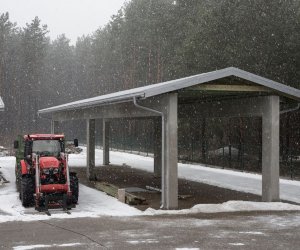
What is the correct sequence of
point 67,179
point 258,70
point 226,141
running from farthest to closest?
point 226,141 → point 258,70 → point 67,179

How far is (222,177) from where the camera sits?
25.5 meters

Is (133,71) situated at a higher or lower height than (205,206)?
higher

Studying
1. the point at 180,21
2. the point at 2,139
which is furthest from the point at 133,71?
the point at 2,139

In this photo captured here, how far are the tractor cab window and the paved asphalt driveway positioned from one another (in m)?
4.15

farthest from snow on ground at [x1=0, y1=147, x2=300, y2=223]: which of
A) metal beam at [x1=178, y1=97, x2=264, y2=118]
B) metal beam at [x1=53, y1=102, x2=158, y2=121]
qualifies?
metal beam at [x1=178, y1=97, x2=264, y2=118]

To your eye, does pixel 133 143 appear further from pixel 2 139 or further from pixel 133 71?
pixel 2 139

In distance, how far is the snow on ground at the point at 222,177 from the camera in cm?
2060

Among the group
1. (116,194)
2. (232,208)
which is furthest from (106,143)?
(232,208)

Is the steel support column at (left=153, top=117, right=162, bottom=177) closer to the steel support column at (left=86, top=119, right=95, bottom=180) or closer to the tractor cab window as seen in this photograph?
the steel support column at (left=86, top=119, right=95, bottom=180)

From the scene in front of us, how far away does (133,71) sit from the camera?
59.7m

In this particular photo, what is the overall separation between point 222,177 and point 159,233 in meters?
14.2

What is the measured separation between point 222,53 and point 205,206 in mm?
16106

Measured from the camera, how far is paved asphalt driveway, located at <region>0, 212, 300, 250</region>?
34.7 ft

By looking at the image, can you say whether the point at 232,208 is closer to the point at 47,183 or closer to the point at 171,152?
the point at 171,152
